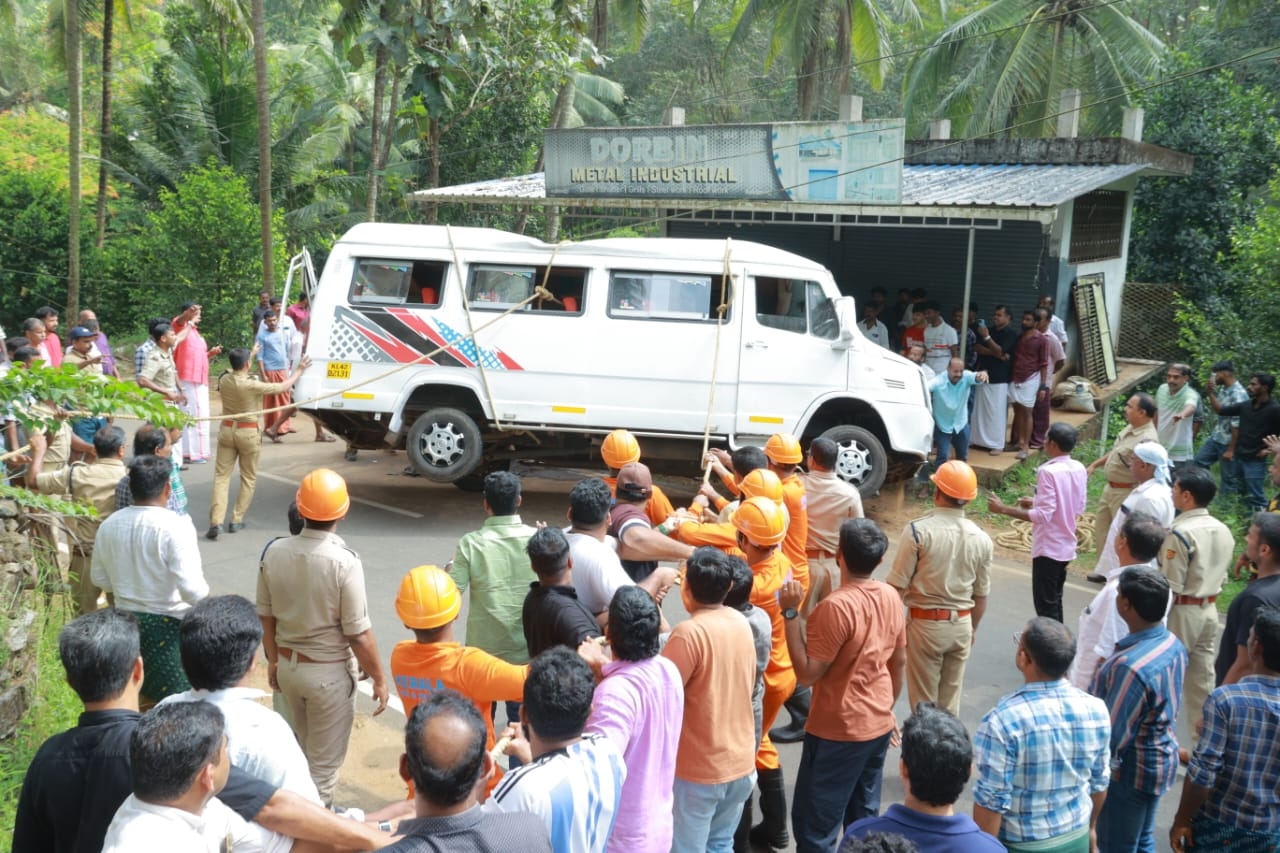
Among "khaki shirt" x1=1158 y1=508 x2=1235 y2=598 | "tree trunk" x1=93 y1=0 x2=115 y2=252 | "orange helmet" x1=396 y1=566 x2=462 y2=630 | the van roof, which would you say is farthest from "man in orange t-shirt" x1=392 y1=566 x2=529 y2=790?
"tree trunk" x1=93 y1=0 x2=115 y2=252

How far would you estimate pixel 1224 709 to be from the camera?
12.8 ft

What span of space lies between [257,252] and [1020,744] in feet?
52.2

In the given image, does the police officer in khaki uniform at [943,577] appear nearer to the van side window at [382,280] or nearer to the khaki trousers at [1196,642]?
the khaki trousers at [1196,642]

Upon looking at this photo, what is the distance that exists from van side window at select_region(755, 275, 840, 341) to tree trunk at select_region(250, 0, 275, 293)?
29.0ft

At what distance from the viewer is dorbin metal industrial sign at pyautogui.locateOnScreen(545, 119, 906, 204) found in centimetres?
1178

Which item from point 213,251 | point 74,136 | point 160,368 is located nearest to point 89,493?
point 160,368

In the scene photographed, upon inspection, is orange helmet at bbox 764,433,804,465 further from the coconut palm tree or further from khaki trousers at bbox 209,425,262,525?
the coconut palm tree

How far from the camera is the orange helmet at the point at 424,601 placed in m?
3.77

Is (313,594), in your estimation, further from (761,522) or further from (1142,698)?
(1142,698)

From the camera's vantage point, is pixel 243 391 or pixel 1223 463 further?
pixel 1223 463

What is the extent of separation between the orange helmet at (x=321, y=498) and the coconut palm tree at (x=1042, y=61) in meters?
19.5

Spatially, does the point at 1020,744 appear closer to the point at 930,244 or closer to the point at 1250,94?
the point at 930,244

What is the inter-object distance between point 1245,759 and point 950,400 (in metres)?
7.15

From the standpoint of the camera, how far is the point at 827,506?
632 centimetres
